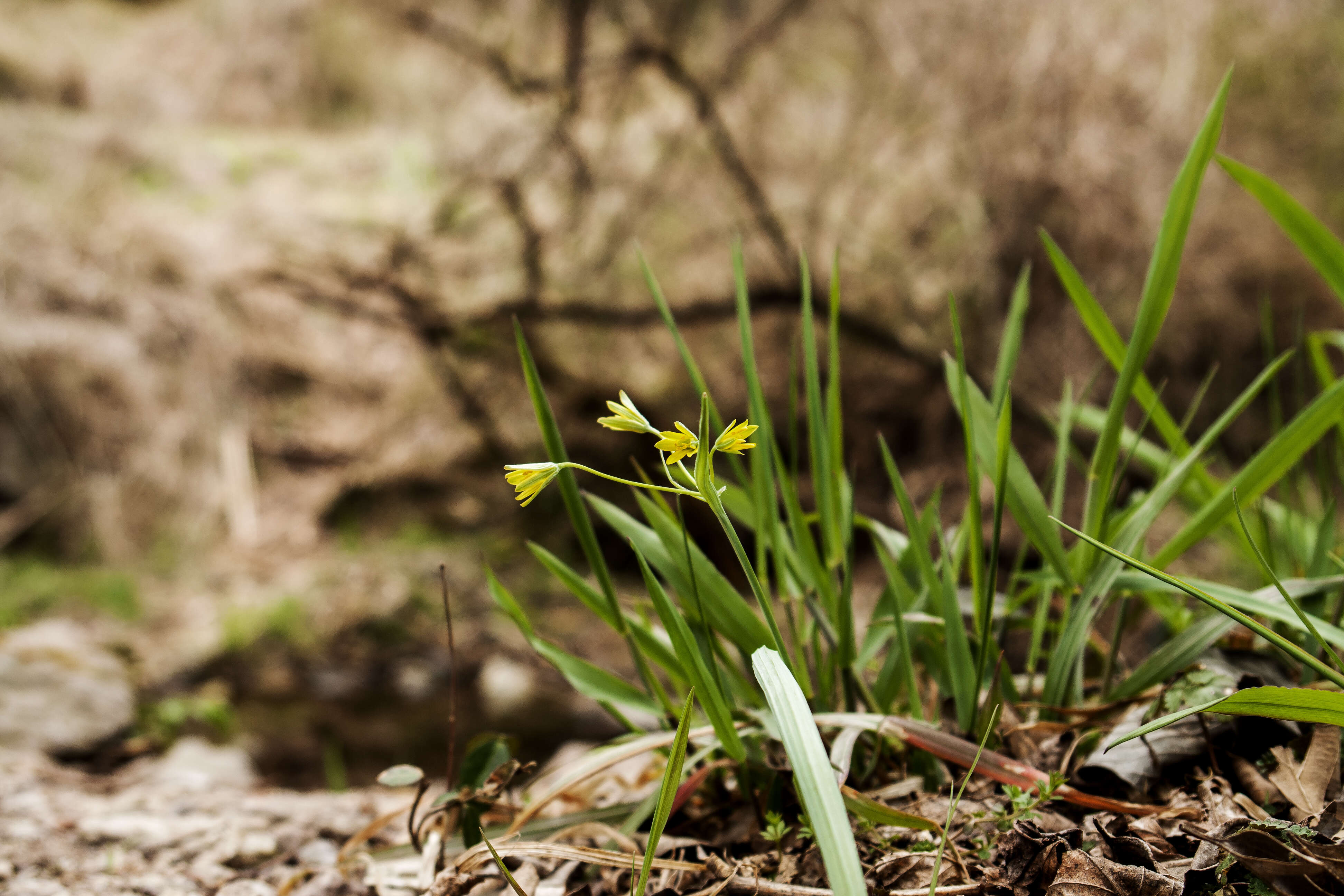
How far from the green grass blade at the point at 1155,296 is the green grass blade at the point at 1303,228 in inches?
2.8

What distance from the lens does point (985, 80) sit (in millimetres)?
3381

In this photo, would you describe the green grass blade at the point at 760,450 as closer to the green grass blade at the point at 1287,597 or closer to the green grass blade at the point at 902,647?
the green grass blade at the point at 902,647

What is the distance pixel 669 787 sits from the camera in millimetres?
498

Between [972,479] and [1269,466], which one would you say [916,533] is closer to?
[972,479]

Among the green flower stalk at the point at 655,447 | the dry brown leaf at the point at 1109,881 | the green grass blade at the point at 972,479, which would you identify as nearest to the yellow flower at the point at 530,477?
the green flower stalk at the point at 655,447

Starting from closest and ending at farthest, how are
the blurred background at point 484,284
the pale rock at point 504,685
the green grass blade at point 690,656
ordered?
the green grass blade at point 690,656
the pale rock at point 504,685
the blurred background at point 484,284

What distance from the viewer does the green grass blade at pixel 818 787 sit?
0.38 metres

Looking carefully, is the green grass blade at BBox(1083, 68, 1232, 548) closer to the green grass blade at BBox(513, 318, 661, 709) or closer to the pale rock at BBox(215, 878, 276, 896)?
the green grass blade at BBox(513, 318, 661, 709)

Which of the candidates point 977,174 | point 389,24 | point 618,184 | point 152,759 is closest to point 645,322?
point 618,184

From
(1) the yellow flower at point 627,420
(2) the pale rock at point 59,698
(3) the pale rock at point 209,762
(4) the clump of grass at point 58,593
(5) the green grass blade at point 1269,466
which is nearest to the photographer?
(1) the yellow flower at point 627,420

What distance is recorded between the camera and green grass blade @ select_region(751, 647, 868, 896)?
38 centimetres

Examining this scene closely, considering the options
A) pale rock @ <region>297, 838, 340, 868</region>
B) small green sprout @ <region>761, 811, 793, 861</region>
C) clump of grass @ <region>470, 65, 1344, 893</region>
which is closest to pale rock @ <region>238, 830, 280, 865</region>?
pale rock @ <region>297, 838, 340, 868</region>

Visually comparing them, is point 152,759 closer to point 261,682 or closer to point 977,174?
point 261,682

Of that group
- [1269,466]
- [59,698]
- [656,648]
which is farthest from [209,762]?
[1269,466]
